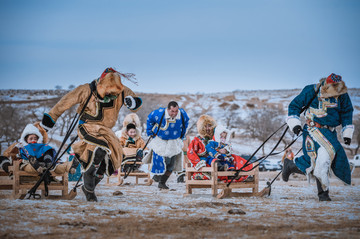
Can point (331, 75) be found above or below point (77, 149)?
above

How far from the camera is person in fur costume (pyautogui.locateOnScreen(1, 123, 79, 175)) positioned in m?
6.44

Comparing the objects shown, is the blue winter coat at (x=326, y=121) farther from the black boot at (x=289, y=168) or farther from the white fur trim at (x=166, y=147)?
the white fur trim at (x=166, y=147)

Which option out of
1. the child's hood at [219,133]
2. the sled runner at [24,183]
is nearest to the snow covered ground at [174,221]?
the sled runner at [24,183]

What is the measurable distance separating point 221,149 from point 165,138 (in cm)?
210

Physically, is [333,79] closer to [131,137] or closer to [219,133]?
[219,133]

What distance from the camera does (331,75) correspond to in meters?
6.50

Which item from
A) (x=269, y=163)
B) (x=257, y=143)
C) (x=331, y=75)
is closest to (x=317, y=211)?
(x=331, y=75)

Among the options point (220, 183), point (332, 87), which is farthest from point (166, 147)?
point (332, 87)

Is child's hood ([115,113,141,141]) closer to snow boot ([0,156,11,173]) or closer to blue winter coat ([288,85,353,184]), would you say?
snow boot ([0,156,11,173])

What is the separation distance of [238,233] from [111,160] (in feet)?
10.5

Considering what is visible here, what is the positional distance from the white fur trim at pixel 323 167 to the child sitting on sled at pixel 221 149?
5.17 feet

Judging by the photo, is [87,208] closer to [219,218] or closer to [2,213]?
[2,213]

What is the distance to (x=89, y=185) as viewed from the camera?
6023 mm

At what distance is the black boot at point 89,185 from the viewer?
598 cm
